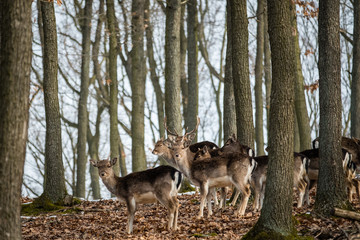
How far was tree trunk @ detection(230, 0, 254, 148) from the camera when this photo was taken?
1176 centimetres

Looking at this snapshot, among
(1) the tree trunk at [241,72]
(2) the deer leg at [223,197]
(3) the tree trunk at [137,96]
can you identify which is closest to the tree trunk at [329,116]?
(2) the deer leg at [223,197]

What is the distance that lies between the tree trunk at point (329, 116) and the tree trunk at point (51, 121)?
6.30 meters

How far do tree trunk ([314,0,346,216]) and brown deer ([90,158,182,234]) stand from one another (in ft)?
8.52

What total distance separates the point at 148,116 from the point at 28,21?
26.6m

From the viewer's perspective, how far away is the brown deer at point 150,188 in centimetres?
951

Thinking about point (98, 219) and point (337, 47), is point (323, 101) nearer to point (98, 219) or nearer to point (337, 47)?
point (337, 47)

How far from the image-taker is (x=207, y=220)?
387 inches

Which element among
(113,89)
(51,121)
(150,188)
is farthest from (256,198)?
(113,89)

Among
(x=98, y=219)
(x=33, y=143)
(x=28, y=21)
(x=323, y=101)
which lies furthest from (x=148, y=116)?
(x=28, y=21)

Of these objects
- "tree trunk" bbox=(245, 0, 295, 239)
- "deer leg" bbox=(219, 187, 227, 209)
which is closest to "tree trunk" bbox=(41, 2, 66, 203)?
"deer leg" bbox=(219, 187, 227, 209)

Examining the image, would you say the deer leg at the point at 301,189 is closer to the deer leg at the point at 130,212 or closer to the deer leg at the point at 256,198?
the deer leg at the point at 256,198

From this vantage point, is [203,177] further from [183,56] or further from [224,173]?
[183,56]

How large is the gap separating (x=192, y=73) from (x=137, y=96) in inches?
112

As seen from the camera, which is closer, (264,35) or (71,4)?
(264,35)
